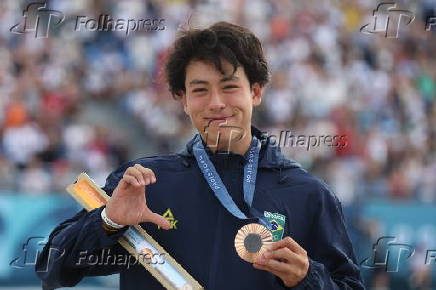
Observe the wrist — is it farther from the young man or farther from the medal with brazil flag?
the medal with brazil flag

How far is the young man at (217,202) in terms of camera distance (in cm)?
319

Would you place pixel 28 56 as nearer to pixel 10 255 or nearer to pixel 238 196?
pixel 10 255

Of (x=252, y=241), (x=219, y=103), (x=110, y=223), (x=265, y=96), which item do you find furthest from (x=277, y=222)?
(x=265, y=96)

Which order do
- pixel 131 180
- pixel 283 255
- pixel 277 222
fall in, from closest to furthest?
pixel 283 255
pixel 131 180
pixel 277 222

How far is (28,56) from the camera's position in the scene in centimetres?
1141

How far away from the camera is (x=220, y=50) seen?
3.33 meters

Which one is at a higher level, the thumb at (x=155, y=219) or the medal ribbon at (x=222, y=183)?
the medal ribbon at (x=222, y=183)

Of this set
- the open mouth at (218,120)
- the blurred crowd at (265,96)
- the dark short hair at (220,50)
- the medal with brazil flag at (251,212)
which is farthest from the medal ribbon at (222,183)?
the blurred crowd at (265,96)

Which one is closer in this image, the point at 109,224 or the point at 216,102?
the point at 109,224

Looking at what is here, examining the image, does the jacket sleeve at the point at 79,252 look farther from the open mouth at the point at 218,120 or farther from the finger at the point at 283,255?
the finger at the point at 283,255

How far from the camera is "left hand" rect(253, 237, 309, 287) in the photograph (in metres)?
2.87

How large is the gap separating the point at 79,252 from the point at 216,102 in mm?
659

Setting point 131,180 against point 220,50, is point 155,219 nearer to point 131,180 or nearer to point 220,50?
point 131,180

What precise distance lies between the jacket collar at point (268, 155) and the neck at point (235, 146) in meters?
0.06
